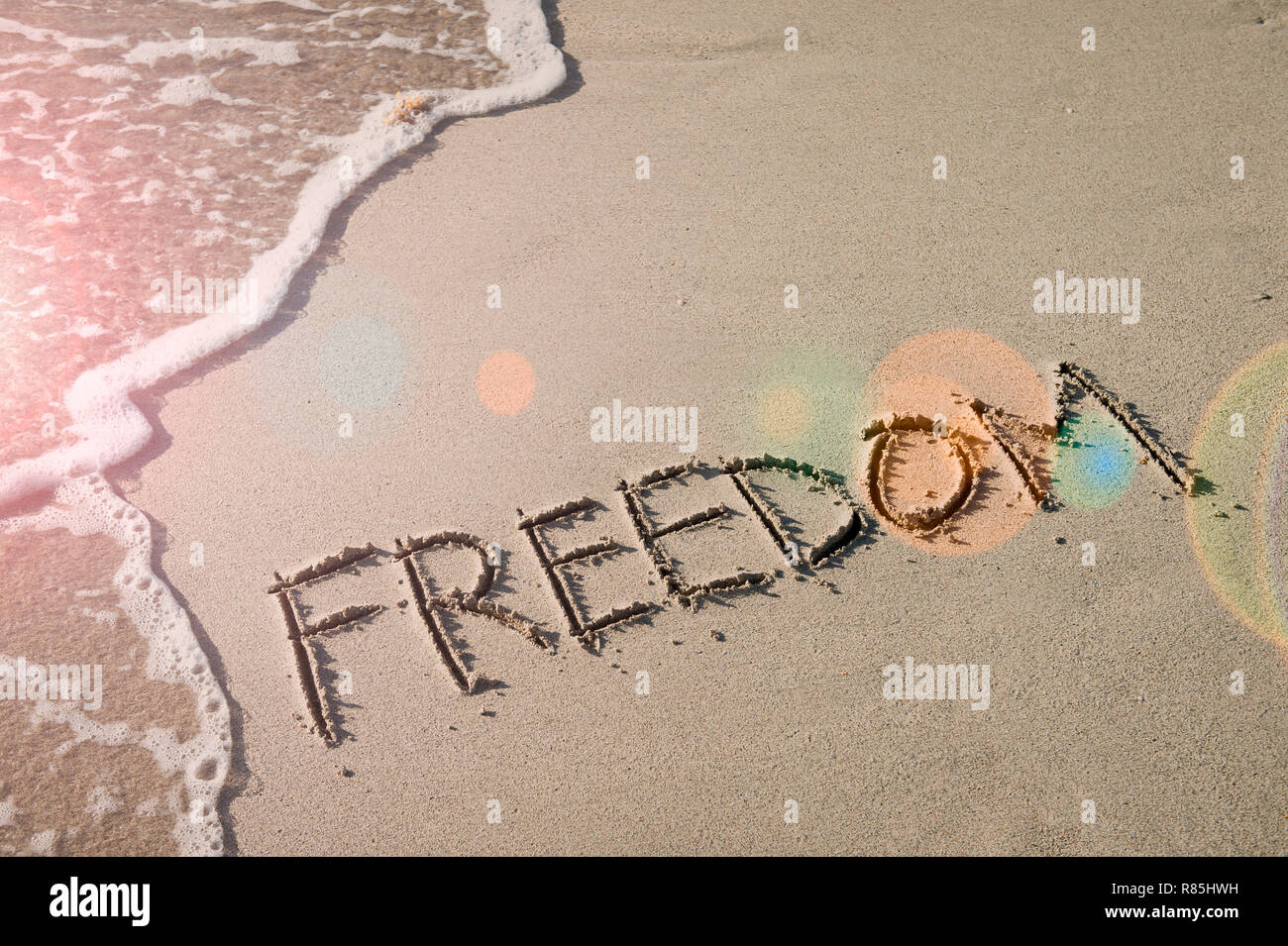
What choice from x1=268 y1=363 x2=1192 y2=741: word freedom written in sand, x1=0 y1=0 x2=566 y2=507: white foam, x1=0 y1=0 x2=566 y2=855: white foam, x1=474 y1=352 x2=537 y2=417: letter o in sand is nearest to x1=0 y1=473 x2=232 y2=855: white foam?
x1=0 y1=0 x2=566 y2=855: white foam

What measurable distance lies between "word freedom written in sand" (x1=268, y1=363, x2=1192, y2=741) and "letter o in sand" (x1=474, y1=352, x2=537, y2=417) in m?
0.64

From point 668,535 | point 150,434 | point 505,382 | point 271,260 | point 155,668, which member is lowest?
point 155,668

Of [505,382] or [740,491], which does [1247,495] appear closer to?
[740,491]

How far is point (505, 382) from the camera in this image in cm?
454

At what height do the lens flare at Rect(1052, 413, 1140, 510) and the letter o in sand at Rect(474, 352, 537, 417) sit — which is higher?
the letter o in sand at Rect(474, 352, 537, 417)

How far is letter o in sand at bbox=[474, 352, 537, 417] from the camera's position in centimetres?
445

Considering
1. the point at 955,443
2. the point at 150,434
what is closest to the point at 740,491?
the point at 955,443

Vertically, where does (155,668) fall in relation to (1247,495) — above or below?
below

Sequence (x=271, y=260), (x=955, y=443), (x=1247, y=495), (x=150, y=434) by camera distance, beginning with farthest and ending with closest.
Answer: (x=271, y=260) < (x=150, y=434) < (x=955, y=443) < (x=1247, y=495)

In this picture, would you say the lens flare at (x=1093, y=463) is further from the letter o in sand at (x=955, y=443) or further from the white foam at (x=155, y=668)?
the white foam at (x=155, y=668)

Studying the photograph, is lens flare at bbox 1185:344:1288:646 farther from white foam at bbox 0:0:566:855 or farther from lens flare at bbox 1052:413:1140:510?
white foam at bbox 0:0:566:855

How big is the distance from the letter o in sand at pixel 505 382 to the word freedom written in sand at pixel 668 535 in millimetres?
641

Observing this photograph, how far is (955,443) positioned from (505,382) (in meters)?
2.07
